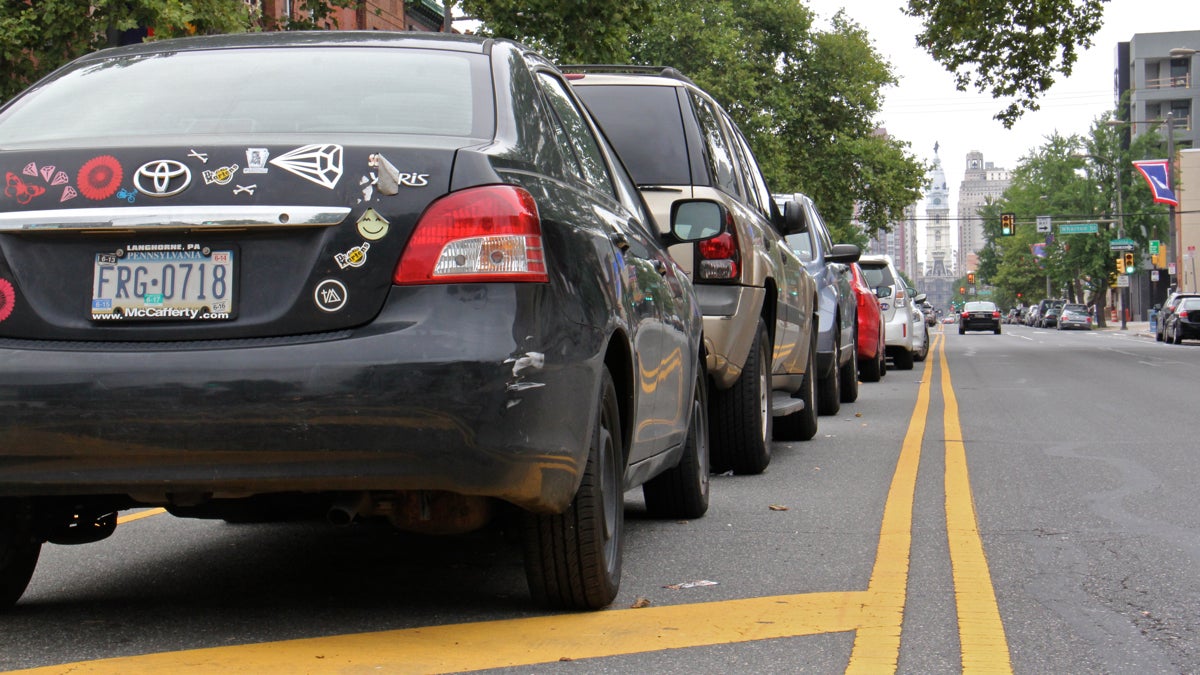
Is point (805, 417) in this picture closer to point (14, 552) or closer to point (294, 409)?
point (14, 552)

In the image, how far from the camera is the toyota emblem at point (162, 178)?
3.76m

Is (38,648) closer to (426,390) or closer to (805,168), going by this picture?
(426,390)

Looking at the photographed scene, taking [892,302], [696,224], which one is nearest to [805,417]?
[696,224]

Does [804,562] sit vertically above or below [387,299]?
below

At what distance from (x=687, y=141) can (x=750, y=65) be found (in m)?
50.0

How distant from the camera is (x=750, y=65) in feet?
185

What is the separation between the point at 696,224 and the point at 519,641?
2225 mm

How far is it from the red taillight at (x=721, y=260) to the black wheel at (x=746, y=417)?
42cm

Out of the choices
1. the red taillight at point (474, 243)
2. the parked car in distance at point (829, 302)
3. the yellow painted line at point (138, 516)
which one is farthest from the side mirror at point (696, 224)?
the parked car in distance at point (829, 302)

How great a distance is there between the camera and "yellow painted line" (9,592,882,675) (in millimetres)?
3814

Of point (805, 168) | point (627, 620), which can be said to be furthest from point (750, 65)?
point (627, 620)

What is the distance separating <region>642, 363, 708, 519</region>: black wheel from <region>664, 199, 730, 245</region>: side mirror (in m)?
A: 0.61

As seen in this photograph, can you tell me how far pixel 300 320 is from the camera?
3.71 meters

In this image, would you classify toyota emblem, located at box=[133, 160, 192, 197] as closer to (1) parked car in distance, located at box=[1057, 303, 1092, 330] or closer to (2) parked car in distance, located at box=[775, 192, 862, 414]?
(2) parked car in distance, located at box=[775, 192, 862, 414]
